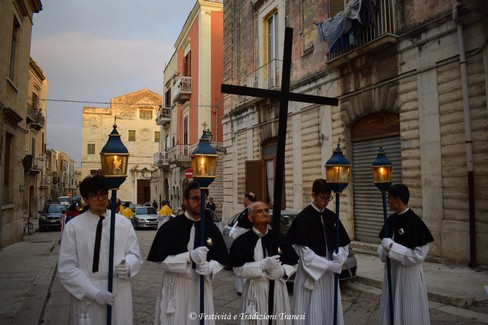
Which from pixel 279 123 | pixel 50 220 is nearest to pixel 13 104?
pixel 50 220

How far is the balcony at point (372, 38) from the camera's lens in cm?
1035

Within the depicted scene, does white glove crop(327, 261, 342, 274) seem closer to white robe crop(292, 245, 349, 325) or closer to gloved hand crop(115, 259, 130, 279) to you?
white robe crop(292, 245, 349, 325)

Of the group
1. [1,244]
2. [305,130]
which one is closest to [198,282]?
[305,130]

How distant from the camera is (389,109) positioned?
10.6 m

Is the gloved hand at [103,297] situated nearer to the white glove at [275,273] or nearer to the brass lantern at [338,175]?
the white glove at [275,273]

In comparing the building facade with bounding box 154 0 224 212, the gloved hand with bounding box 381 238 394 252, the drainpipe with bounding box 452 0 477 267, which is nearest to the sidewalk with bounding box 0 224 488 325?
the drainpipe with bounding box 452 0 477 267

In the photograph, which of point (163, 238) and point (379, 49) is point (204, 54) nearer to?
point (379, 49)

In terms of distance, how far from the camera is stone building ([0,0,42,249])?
42.6 feet

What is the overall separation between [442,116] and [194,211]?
7329 mm

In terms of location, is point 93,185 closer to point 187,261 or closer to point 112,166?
point 112,166

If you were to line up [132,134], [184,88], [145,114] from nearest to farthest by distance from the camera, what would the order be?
[184,88], [132,134], [145,114]

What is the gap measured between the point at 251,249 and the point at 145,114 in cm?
5008

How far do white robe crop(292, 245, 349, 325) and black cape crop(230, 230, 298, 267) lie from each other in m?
0.23

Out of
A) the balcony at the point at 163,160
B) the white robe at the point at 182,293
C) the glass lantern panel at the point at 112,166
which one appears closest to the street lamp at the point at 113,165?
the glass lantern panel at the point at 112,166
